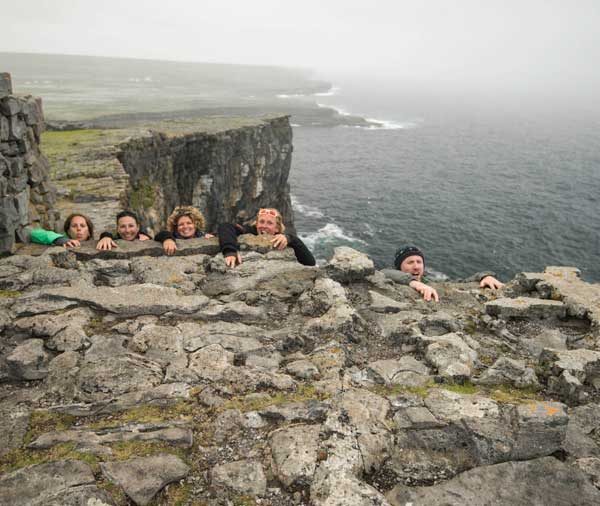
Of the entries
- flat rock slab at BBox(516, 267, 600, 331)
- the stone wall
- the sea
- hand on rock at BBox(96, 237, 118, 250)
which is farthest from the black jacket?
the sea

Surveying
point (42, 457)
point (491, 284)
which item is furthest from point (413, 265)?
point (42, 457)

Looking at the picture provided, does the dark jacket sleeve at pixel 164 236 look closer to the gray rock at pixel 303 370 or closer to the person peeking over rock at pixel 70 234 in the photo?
the person peeking over rock at pixel 70 234

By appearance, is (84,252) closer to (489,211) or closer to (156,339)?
(156,339)

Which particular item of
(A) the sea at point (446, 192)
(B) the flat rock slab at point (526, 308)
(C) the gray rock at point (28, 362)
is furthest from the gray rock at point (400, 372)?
(A) the sea at point (446, 192)

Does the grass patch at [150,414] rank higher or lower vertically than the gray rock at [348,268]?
lower

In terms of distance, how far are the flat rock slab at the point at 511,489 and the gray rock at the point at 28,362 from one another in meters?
5.82

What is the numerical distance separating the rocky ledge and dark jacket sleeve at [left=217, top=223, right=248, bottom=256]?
→ 660 mm

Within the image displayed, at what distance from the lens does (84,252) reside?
1144 centimetres

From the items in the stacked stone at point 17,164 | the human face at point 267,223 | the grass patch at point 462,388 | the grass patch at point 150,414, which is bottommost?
the grass patch at point 150,414

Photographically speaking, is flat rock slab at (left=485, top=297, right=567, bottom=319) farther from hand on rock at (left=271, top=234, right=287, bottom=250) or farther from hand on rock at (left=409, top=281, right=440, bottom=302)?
hand on rock at (left=271, top=234, right=287, bottom=250)

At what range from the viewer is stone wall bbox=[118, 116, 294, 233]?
39.4 metres

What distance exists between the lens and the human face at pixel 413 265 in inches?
516

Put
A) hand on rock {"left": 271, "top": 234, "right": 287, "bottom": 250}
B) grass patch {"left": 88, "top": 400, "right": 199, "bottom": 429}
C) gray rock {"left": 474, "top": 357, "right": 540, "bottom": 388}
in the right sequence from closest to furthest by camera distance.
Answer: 1. grass patch {"left": 88, "top": 400, "right": 199, "bottom": 429}
2. gray rock {"left": 474, "top": 357, "right": 540, "bottom": 388}
3. hand on rock {"left": 271, "top": 234, "right": 287, "bottom": 250}

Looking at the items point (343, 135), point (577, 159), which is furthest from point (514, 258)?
point (343, 135)
